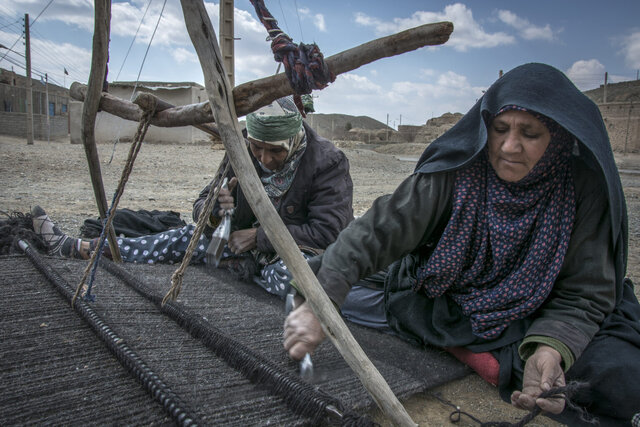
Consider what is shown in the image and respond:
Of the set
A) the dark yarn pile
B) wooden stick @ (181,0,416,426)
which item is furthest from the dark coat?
wooden stick @ (181,0,416,426)

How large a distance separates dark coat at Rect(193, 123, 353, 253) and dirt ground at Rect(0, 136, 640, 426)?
114 cm

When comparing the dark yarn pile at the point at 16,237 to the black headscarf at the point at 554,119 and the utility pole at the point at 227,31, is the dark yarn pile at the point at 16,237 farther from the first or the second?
the utility pole at the point at 227,31

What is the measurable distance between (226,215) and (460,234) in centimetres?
146

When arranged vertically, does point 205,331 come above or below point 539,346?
below

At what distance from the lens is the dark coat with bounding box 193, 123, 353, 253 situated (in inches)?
107

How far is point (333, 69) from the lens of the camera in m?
1.22

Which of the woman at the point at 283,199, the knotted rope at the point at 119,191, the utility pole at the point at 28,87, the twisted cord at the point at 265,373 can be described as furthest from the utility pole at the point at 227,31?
the utility pole at the point at 28,87

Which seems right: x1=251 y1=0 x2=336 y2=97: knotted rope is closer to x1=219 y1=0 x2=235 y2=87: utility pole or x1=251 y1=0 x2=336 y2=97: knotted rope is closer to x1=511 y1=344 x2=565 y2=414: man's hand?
x1=511 y1=344 x2=565 y2=414: man's hand

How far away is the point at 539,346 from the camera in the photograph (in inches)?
64.2

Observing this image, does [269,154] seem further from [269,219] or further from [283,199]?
[269,219]

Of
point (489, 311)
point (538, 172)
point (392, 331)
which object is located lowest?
point (392, 331)

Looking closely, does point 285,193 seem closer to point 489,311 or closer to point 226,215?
point 226,215

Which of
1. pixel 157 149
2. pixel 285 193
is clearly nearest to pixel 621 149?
pixel 157 149

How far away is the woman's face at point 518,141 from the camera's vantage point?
5.25 feet
